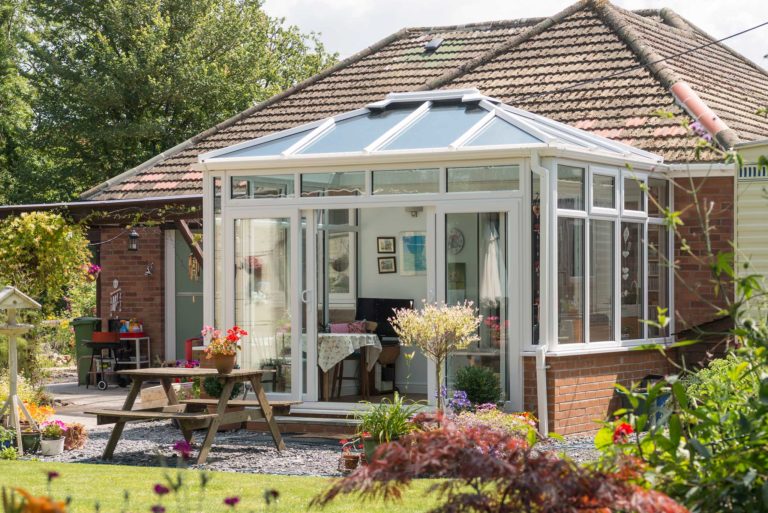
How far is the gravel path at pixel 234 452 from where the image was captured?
397 inches

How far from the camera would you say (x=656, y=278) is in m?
13.4

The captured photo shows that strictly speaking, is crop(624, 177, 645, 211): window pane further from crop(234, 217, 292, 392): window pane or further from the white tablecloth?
crop(234, 217, 292, 392): window pane

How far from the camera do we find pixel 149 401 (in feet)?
39.7

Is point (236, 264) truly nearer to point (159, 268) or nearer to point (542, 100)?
point (542, 100)

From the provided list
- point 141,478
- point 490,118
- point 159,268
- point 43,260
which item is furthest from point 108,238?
point 141,478

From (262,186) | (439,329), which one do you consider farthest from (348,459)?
(262,186)

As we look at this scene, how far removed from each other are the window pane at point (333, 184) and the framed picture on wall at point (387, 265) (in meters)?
2.97

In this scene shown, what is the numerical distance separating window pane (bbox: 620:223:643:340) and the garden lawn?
15.7 feet

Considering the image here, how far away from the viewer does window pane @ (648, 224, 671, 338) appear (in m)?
13.3

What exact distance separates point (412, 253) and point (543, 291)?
384 centimetres

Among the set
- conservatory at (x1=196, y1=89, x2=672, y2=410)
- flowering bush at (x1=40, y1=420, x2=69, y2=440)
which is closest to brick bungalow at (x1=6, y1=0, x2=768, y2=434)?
conservatory at (x1=196, y1=89, x2=672, y2=410)

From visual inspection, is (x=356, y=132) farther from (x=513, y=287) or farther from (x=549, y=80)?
(x=549, y=80)

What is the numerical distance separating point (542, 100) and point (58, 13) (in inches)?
601

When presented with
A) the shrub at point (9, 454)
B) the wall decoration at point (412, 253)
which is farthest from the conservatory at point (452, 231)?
the shrub at point (9, 454)
